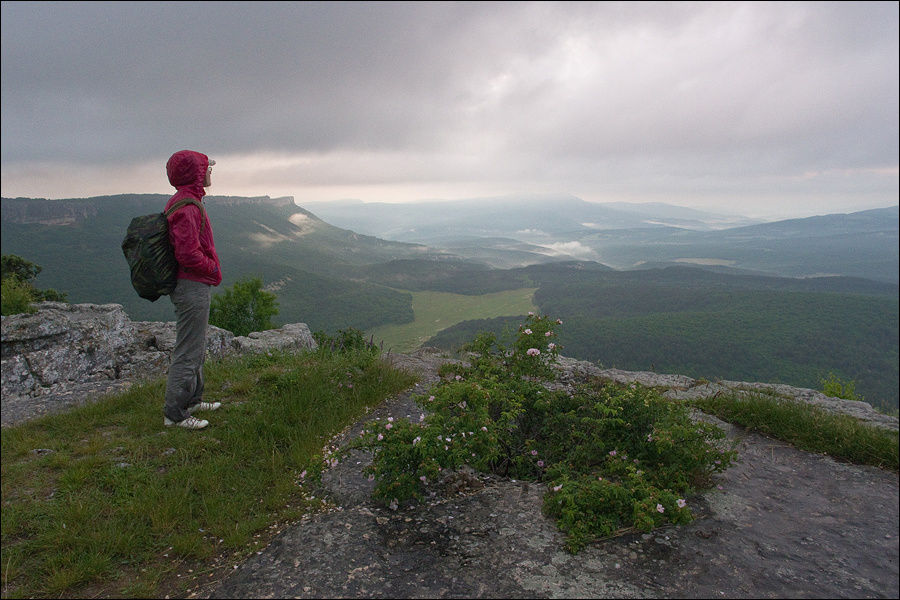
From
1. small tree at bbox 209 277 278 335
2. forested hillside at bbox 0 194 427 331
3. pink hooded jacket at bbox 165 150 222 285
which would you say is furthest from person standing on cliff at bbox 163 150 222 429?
forested hillside at bbox 0 194 427 331

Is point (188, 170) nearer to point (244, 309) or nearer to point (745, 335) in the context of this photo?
point (244, 309)

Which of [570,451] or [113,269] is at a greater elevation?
[113,269]

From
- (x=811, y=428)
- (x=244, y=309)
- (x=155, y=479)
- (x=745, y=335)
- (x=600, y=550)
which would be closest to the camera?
(x=600, y=550)

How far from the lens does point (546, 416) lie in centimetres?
445

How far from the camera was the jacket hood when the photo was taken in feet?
14.4

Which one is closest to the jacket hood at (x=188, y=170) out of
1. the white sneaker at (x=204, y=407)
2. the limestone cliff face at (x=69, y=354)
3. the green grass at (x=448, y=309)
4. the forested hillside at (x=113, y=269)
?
the white sneaker at (x=204, y=407)

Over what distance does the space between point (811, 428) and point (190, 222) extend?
702cm

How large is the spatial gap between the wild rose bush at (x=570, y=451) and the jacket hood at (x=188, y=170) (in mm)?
3329

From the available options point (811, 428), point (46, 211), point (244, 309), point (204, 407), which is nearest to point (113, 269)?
point (46, 211)

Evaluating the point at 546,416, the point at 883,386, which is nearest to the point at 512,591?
the point at 546,416

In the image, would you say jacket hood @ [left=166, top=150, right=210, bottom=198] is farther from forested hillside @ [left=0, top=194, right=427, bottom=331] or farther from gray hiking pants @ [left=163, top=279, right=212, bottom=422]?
forested hillside @ [left=0, top=194, right=427, bottom=331]

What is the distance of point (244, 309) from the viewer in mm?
32312

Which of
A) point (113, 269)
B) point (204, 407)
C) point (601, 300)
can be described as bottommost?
point (601, 300)

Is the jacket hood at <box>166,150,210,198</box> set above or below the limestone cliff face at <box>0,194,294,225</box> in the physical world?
below
